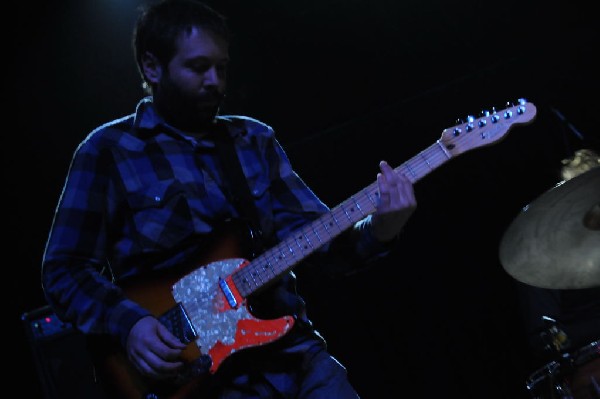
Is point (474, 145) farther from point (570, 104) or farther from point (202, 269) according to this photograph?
point (570, 104)

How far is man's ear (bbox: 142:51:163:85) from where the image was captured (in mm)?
2285

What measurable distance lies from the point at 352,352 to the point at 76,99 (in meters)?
2.52

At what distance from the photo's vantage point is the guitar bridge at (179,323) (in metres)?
1.77

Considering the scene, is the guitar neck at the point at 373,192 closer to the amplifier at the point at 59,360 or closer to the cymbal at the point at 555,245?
the cymbal at the point at 555,245

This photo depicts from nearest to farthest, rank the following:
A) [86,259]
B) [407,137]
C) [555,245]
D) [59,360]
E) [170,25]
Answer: [86,259] < [170,25] < [555,245] < [59,360] < [407,137]

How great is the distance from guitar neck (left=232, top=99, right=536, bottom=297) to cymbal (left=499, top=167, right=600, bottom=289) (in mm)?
614

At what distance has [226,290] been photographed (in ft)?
6.07

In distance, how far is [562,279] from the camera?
256cm

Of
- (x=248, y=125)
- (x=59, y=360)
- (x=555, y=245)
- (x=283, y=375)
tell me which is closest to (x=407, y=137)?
(x=555, y=245)

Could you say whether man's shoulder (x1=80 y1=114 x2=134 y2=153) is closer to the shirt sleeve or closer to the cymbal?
the shirt sleeve

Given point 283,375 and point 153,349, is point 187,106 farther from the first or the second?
point 283,375

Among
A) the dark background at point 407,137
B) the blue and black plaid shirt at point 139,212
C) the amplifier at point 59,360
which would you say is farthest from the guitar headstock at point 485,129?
the amplifier at point 59,360

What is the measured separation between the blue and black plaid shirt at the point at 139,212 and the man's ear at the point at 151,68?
5.7 inches

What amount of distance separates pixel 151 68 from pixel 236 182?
2.15 ft
